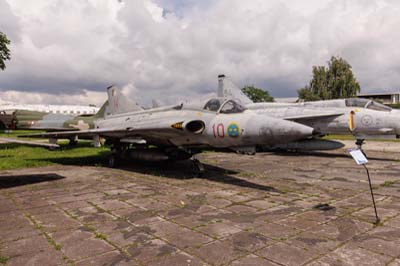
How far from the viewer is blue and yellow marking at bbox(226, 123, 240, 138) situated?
751cm

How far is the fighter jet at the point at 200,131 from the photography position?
7001 millimetres

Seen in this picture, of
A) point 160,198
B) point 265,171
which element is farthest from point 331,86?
point 160,198

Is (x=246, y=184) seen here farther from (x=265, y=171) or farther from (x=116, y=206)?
(x=116, y=206)

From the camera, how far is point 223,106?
8367mm

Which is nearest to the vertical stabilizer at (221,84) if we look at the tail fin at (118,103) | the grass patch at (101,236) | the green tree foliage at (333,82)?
the tail fin at (118,103)

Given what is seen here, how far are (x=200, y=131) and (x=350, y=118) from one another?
867 cm

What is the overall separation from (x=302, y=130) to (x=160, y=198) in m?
3.60

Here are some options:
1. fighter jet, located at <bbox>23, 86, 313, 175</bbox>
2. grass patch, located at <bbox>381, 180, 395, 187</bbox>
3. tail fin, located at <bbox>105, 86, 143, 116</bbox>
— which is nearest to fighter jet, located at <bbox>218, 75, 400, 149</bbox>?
grass patch, located at <bbox>381, 180, 395, 187</bbox>

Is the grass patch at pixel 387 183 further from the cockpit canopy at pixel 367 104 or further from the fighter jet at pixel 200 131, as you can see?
the cockpit canopy at pixel 367 104

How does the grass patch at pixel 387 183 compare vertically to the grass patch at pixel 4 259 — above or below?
below

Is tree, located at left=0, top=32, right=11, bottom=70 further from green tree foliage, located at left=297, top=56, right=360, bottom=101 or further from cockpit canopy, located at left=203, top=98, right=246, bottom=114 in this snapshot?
green tree foliage, located at left=297, top=56, right=360, bottom=101

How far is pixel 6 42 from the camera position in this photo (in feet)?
74.1

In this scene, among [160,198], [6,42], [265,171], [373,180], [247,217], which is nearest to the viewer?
[247,217]

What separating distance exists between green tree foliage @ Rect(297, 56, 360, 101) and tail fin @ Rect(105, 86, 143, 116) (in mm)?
54055
